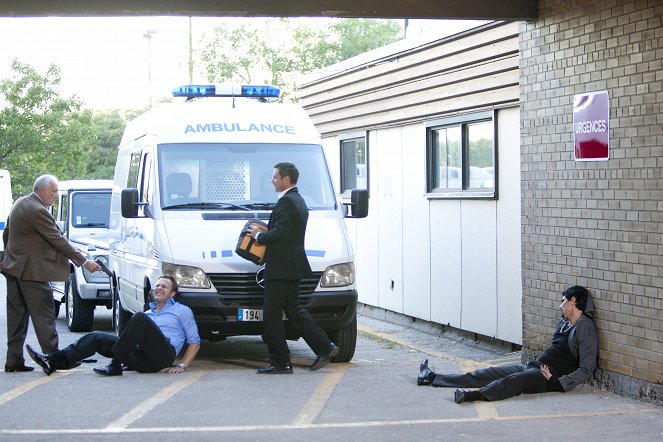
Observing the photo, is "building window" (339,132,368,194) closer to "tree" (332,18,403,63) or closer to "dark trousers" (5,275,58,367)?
"dark trousers" (5,275,58,367)

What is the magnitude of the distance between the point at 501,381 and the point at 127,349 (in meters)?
3.50

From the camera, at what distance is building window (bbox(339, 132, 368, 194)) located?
18.5 meters

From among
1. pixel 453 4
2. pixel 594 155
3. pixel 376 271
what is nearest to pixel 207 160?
pixel 453 4

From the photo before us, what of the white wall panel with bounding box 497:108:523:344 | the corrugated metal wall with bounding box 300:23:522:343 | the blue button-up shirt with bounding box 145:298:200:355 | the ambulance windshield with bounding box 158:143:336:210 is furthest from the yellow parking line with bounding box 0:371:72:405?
the corrugated metal wall with bounding box 300:23:522:343

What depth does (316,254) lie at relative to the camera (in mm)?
11211

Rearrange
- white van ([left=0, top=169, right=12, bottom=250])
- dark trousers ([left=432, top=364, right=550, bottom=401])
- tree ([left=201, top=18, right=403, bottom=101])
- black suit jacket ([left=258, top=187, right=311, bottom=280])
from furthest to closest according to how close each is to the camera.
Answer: tree ([left=201, top=18, right=403, bottom=101]) < white van ([left=0, top=169, right=12, bottom=250]) < black suit jacket ([left=258, top=187, right=311, bottom=280]) < dark trousers ([left=432, top=364, right=550, bottom=401])

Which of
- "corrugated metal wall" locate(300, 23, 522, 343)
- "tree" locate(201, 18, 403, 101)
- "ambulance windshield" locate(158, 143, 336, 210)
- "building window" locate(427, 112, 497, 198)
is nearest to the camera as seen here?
"ambulance windshield" locate(158, 143, 336, 210)

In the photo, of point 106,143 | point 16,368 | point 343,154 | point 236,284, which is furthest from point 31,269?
point 106,143

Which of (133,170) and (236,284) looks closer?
(236,284)

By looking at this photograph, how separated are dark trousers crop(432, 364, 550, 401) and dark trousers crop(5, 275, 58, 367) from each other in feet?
11.9

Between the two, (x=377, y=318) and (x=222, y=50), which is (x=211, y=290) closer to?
(x=377, y=318)

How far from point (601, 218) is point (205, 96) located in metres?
5.76

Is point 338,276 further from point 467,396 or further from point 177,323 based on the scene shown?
point 467,396

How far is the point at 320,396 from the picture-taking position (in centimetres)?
934
